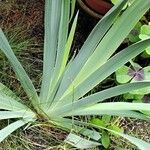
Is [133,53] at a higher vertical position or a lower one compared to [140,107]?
higher

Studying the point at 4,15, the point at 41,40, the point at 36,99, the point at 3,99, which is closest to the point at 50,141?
the point at 36,99

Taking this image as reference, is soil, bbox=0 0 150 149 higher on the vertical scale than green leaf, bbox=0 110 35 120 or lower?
higher

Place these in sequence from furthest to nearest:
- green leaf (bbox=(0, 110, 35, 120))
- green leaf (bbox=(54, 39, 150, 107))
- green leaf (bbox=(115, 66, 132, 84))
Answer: green leaf (bbox=(115, 66, 132, 84)) < green leaf (bbox=(0, 110, 35, 120)) < green leaf (bbox=(54, 39, 150, 107))

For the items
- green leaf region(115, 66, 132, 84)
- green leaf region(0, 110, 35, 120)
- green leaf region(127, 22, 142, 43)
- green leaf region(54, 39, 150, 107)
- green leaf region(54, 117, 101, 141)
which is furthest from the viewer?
green leaf region(127, 22, 142, 43)

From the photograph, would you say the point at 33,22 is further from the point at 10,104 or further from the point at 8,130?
the point at 8,130

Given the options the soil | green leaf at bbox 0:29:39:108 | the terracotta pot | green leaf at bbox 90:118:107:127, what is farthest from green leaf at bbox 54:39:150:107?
the terracotta pot

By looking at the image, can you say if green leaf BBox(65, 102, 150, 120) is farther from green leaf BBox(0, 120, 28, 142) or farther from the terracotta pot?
the terracotta pot

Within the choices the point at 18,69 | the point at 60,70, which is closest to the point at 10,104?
the point at 18,69

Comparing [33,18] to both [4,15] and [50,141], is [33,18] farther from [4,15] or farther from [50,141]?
[50,141]
